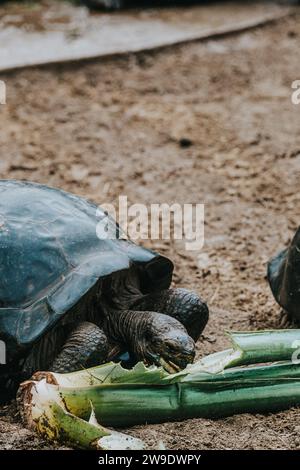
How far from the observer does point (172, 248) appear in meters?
4.76

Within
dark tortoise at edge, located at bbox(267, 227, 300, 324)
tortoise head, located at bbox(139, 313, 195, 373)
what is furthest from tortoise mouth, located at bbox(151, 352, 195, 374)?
dark tortoise at edge, located at bbox(267, 227, 300, 324)

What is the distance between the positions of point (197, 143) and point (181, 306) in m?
2.75

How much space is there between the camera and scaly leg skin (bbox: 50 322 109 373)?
10.0 ft

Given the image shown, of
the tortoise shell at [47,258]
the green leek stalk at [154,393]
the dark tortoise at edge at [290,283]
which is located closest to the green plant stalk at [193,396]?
the green leek stalk at [154,393]

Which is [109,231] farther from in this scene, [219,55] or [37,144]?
[219,55]

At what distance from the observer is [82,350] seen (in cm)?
307

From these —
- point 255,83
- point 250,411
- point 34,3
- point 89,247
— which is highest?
point 34,3

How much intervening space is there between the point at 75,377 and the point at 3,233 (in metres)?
0.59

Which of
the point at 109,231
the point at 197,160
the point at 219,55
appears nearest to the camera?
the point at 109,231

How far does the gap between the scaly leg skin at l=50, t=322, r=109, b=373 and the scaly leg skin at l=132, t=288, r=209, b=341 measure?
0.33 metres

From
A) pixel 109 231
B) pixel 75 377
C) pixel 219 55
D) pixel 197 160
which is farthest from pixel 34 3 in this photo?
pixel 75 377

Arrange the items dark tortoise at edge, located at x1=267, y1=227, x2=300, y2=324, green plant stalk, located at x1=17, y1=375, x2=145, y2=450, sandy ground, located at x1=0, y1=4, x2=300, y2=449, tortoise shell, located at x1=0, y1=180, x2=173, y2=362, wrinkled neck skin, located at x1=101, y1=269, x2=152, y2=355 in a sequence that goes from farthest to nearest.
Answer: sandy ground, located at x1=0, y1=4, x2=300, y2=449 < dark tortoise at edge, located at x1=267, y1=227, x2=300, y2=324 < wrinkled neck skin, located at x1=101, y1=269, x2=152, y2=355 < tortoise shell, located at x1=0, y1=180, x2=173, y2=362 < green plant stalk, located at x1=17, y1=375, x2=145, y2=450

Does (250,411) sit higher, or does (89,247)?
(89,247)

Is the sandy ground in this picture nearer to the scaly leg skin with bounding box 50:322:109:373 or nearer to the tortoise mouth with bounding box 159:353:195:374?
the scaly leg skin with bounding box 50:322:109:373
